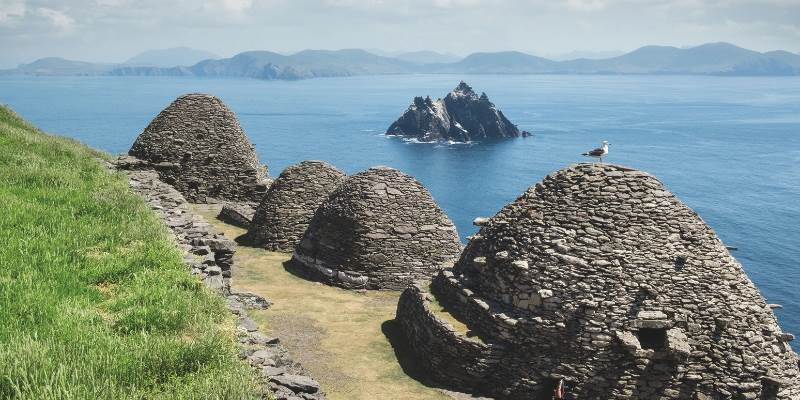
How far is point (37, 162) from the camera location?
1689 cm

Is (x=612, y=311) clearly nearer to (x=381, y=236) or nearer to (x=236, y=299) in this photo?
(x=236, y=299)

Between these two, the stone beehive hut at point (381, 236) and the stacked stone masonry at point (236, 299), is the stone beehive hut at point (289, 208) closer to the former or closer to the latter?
the stone beehive hut at point (381, 236)

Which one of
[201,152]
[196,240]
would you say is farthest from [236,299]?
[201,152]

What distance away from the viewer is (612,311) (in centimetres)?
1429

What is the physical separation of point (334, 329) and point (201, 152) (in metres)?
17.0

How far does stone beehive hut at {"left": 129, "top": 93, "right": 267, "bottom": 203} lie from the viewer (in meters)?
32.2

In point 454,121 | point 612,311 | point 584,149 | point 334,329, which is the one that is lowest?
point 584,149

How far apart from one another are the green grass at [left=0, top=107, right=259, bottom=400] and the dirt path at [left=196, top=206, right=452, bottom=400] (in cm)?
611

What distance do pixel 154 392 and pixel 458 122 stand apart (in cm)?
13473

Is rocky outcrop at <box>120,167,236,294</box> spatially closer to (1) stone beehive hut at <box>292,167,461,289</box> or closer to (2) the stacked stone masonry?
(2) the stacked stone masonry

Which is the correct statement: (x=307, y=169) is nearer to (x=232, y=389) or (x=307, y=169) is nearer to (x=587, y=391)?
(x=587, y=391)

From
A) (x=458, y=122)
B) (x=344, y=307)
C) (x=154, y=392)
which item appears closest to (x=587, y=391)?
(x=344, y=307)

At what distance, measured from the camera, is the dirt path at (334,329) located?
15.6 metres

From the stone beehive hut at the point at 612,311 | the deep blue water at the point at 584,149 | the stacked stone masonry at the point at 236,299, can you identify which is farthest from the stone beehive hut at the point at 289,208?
the deep blue water at the point at 584,149
